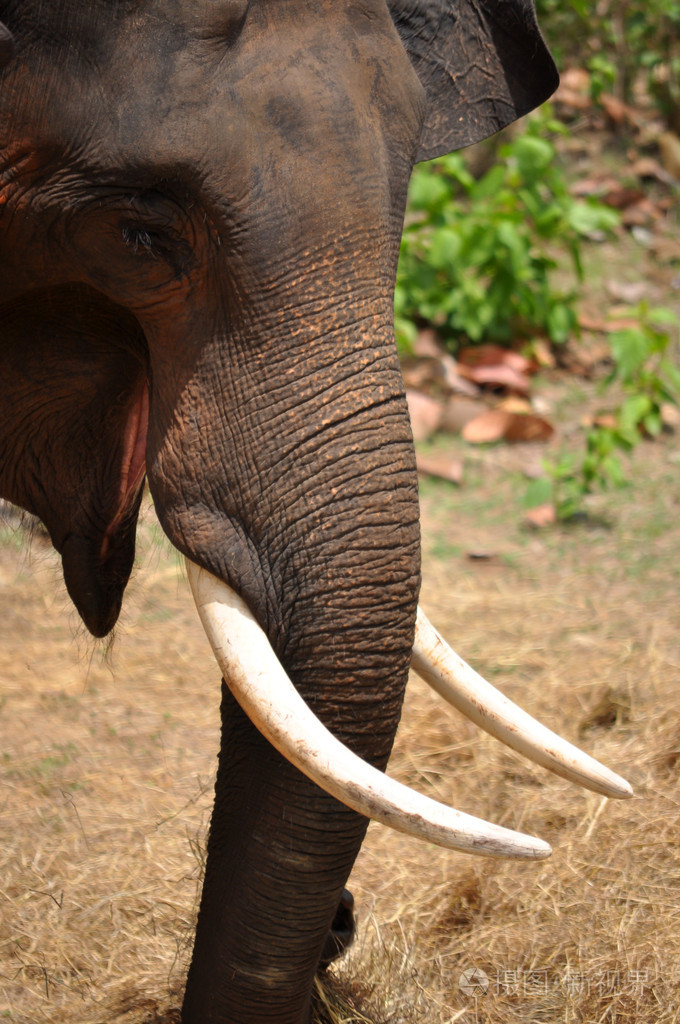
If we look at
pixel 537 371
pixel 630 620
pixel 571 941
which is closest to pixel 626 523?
pixel 630 620

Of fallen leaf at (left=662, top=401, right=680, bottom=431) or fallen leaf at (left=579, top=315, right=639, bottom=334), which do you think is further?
fallen leaf at (left=579, top=315, right=639, bottom=334)

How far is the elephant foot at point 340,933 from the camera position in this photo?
2.33m

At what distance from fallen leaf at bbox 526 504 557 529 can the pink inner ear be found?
2777 mm

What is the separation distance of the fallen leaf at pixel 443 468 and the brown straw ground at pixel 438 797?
24 centimetres

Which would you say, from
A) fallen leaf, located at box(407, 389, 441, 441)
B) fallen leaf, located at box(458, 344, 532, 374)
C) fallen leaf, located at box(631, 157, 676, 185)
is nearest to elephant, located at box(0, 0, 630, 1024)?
fallen leaf, located at box(407, 389, 441, 441)

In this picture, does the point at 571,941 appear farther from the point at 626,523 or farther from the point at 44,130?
the point at 626,523

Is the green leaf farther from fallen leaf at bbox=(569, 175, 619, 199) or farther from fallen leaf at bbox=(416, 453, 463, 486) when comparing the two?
fallen leaf at bbox=(569, 175, 619, 199)

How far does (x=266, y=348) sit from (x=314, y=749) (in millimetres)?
536

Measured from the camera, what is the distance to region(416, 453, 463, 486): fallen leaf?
5.07 meters

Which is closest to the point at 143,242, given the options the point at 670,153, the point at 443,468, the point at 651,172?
the point at 443,468

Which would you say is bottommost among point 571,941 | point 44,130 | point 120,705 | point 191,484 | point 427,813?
point 120,705

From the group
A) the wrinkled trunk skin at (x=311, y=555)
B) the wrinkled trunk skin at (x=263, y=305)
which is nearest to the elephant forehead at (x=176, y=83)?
the wrinkled trunk skin at (x=263, y=305)

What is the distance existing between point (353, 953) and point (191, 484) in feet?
3.84

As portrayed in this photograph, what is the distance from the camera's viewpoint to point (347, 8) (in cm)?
180
